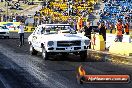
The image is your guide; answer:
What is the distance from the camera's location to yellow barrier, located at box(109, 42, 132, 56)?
1898 centimetres

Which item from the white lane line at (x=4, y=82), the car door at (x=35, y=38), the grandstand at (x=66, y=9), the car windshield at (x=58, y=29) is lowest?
the white lane line at (x=4, y=82)

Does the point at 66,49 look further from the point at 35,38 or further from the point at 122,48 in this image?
the point at 122,48

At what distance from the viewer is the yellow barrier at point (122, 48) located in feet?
62.3

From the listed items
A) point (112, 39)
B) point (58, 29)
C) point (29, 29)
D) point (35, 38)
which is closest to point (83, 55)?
point (58, 29)

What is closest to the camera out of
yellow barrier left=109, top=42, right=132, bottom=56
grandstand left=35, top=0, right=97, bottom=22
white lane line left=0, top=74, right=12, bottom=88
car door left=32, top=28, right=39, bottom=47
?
white lane line left=0, top=74, right=12, bottom=88

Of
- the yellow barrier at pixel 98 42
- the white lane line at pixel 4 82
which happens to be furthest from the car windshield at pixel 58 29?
the white lane line at pixel 4 82

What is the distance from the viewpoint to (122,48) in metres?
19.6

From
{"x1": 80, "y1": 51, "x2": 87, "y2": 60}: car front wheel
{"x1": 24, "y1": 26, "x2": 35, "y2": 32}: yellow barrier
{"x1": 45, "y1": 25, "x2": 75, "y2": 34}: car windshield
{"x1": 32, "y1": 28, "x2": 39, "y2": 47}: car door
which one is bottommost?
{"x1": 80, "y1": 51, "x2": 87, "y2": 60}: car front wheel

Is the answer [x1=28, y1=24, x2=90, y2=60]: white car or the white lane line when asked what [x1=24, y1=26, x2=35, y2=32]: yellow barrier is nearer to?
[x1=28, y1=24, x2=90, y2=60]: white car

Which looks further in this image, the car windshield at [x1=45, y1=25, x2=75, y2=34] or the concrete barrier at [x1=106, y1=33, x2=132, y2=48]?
the concrete barrier at [x1=106, y1=33, x2=132, y2=48]

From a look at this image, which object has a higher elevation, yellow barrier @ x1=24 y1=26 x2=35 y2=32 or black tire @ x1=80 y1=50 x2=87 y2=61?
yellow barrier @ x1=24 y1=26 x2=35 y2=32

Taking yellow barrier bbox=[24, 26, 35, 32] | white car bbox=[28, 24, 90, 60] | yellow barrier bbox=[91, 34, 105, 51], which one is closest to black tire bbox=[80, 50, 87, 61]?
white car bbox=[28, 24, 90, 60]

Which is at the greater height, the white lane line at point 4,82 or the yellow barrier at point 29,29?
the yellow barrier at point 29,29

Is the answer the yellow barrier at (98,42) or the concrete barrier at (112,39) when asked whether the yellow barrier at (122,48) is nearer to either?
the yellow barrier at (98,42)
